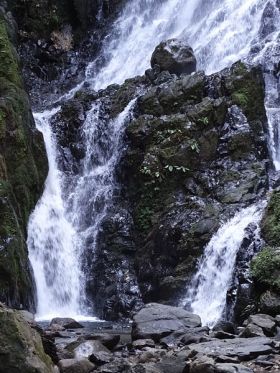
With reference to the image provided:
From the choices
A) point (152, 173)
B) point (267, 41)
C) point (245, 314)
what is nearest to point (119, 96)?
point (152, 173)

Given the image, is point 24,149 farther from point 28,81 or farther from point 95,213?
point 28,81

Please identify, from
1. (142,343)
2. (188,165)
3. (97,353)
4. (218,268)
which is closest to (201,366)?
(97,353)

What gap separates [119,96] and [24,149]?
5.58m

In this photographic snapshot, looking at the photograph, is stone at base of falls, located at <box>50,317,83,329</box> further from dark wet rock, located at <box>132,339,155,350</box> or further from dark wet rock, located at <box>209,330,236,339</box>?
dark wet rock, located at <box>209,330,236,339</box>

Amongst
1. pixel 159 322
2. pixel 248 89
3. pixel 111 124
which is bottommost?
pixel 159 322

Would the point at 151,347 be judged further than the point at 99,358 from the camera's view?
Yes

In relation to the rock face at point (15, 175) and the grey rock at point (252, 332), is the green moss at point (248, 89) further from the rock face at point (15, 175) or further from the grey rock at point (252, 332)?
the grey rock at point (252, 332)

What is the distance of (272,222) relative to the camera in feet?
48.3

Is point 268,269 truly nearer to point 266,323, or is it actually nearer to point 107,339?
point 266,323

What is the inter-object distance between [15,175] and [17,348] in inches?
489

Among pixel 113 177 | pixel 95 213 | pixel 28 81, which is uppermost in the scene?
pixel 28 81

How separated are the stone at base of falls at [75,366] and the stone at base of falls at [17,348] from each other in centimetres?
136

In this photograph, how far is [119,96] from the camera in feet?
75.4

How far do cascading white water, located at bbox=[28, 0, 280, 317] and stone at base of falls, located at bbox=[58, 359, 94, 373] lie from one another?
24.4ft
